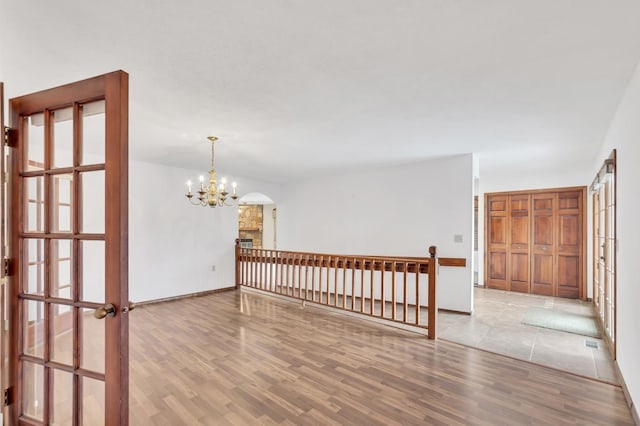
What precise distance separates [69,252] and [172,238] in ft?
13.6

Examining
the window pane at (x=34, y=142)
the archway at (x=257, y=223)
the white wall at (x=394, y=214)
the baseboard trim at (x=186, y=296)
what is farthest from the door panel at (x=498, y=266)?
the window pane at (x=34, y=142)

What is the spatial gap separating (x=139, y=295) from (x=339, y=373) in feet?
12.7

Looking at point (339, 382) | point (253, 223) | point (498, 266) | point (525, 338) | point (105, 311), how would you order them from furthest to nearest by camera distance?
1. point (253, 223)
2. point (498, 266)
3. point (525, 338)
4. point (339, 382)
5. point (105, 311)

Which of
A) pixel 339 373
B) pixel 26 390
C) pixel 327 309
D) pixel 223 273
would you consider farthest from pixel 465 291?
pixel 26 390

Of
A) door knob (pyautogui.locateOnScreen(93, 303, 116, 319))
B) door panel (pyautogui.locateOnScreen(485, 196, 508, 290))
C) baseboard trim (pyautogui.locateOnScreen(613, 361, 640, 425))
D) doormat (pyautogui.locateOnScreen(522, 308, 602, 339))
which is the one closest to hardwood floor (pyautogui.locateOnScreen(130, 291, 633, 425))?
baseboard trim (pyautogui.locateOnScreen(613, 361, 640, 425))

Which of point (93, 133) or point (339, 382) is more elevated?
point (93, 133)

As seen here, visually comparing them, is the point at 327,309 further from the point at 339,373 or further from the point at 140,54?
the point at 140,54

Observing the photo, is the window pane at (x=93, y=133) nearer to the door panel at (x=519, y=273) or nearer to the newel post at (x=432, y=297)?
the newel post at (x=432, y=297)

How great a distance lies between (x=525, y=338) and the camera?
359 centimetres

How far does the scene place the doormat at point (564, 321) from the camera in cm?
390

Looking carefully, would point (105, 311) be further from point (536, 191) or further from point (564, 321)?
point (536, 191)

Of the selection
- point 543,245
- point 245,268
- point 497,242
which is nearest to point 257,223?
point 245,268

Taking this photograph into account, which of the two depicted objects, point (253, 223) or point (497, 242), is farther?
point (253, 223)

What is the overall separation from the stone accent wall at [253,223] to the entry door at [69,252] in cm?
926
